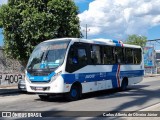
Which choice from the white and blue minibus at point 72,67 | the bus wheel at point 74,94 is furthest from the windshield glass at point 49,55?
the bus wheel at point 74,94

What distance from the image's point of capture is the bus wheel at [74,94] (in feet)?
47.3

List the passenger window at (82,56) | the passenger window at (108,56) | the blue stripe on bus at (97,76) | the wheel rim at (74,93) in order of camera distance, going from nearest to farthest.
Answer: the blue stripe on bus at (97,76)
the wheel rim at (74,93)
the passenger window at (82,56)
the passenger window at (108,56)

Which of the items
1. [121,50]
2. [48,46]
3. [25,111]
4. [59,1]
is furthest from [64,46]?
[59,1]

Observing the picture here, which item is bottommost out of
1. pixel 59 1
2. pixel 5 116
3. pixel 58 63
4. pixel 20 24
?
pixel 5 116

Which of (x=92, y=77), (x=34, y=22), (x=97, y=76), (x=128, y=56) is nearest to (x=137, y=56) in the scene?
(x=128, y=56)

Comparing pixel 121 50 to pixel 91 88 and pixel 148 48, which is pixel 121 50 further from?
pixel 148 48

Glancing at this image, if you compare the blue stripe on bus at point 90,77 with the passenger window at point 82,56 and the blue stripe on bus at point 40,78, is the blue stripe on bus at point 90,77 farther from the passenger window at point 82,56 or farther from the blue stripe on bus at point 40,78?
the passenger window at point 82,56

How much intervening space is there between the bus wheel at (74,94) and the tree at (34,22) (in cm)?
760

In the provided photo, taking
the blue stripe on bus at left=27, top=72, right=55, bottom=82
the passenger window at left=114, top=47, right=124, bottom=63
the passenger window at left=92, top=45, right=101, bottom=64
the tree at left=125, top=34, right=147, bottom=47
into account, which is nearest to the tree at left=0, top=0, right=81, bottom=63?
the passenger window at left=114, top=47, right=124, bottom=63

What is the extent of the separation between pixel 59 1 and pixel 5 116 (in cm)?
1306

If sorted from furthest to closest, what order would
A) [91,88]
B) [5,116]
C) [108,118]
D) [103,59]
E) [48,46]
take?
[103,59], [91,88], [48,46], [5,116], [108,118]

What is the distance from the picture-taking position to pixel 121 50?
1945cm

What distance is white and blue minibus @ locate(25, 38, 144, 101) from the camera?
13.9 metres

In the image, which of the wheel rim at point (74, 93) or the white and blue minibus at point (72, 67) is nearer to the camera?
the white and blue minibus at point (72, 67)
